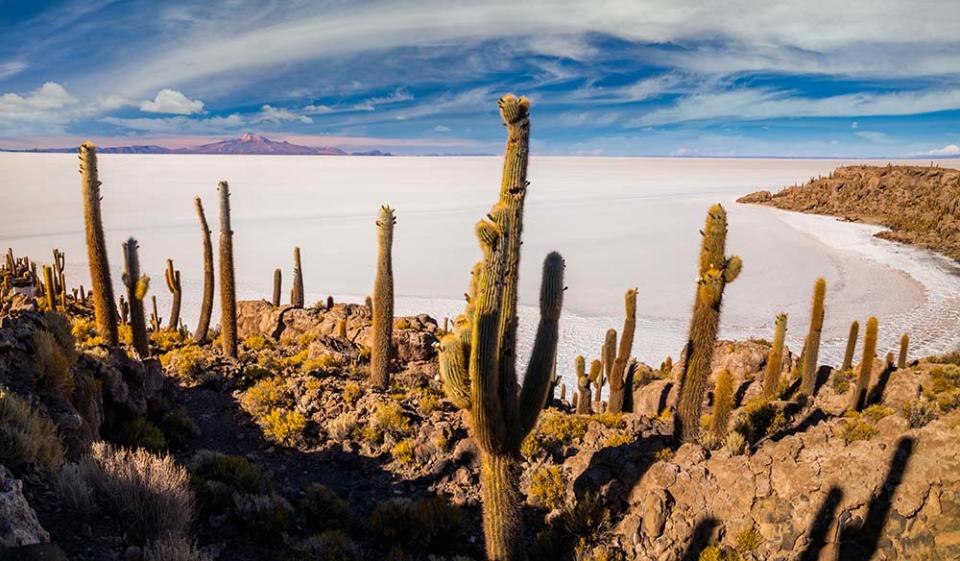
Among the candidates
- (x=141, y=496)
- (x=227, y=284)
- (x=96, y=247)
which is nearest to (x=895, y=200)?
(x=227, y=284)

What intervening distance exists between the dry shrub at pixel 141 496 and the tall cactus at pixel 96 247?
751cm

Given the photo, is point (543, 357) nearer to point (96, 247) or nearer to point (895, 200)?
point (96, 247)

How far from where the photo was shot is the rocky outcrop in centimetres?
347

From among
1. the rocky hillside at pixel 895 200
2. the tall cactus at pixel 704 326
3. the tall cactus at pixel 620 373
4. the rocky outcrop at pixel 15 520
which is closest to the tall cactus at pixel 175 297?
the tall cactus at pixel 620 373

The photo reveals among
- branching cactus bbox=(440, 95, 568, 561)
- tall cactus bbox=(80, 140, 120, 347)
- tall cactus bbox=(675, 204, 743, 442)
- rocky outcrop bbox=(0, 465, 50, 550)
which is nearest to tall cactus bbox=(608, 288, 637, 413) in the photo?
tall cactus bbox=(675, 204, 743, 442)

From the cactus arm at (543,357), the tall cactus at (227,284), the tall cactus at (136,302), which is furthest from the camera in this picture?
the tall cactus at (227,284)

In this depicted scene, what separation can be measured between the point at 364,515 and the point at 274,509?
1.56 meters

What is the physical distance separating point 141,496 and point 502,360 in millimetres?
3580

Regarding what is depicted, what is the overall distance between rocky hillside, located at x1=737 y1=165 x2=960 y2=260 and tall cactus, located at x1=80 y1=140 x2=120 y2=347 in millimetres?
49701

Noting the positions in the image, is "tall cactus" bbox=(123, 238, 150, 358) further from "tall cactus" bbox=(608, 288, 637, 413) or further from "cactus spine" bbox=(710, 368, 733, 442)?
"cactus spine" bbox=(710, 368, 733, 442)

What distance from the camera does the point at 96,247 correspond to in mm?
12008

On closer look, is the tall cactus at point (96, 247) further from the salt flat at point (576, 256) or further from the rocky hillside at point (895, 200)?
the rocky hillside at point (895, 200)

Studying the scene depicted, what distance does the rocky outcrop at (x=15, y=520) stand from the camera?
3473 millimetres

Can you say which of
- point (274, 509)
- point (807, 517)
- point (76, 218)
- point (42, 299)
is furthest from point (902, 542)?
point (76, 218)
